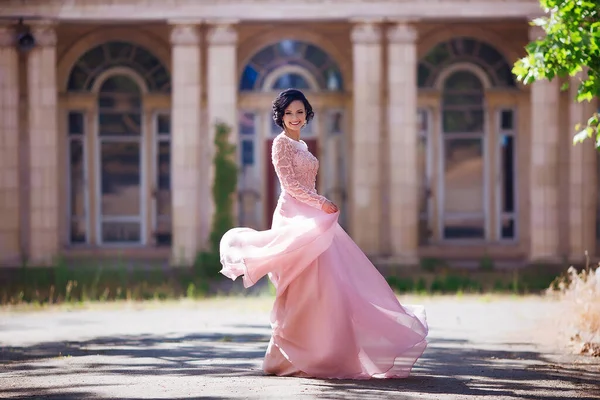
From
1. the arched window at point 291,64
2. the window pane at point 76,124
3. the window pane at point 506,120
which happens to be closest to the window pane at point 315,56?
the arched window at point 291,64

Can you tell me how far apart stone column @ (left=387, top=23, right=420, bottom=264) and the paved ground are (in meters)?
5.50

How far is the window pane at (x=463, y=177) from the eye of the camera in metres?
24.5

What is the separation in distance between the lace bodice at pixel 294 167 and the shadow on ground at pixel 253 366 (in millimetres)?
1294

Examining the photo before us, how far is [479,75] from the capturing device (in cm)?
2422

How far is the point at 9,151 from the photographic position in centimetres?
2161

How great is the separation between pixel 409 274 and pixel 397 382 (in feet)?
41.4

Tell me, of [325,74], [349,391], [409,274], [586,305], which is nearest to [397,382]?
[349,391]

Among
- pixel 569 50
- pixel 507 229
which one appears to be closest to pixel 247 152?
pixel 507 229

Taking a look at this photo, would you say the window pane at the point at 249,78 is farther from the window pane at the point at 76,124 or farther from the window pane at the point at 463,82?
the window pane at the point at 463,82

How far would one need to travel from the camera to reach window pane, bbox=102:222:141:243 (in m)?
24.5

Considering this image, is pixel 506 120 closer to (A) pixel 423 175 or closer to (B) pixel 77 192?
(A) pixel 423 175

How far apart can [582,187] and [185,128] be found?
7145 mm

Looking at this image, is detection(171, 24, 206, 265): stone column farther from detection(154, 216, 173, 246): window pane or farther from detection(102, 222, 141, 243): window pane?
detection(102, 222, 141, 243): window pane

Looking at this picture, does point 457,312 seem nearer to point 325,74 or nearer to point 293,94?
point 293,94
